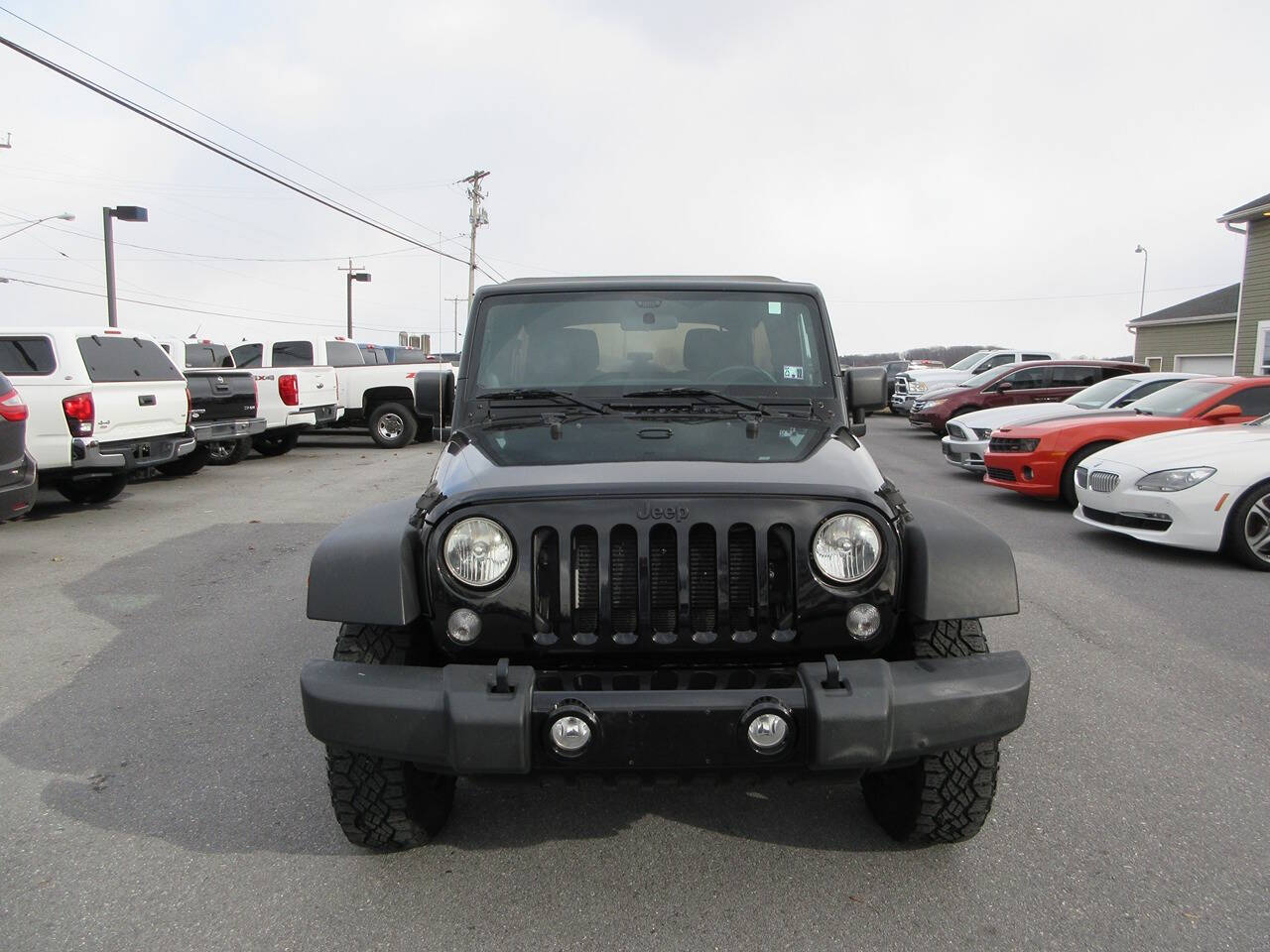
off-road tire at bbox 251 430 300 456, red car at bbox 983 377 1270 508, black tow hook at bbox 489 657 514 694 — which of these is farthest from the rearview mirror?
off-road tire at bbox 251 430 300 456

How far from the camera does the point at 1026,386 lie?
1809 centimetres

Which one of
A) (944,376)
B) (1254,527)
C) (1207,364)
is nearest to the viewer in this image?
(1254,527)

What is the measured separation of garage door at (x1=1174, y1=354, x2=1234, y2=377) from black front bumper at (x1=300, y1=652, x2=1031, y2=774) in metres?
28.6

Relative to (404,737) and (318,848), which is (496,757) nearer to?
(404,737)

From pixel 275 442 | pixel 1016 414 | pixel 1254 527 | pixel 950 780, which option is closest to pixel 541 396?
pixel 950 780

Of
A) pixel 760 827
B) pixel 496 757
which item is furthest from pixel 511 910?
pixel 760 827

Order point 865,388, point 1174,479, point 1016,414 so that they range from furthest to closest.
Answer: point 1016,414 < point 1174,479 < point 865,388

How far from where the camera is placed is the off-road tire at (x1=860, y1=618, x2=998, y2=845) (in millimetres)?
2750

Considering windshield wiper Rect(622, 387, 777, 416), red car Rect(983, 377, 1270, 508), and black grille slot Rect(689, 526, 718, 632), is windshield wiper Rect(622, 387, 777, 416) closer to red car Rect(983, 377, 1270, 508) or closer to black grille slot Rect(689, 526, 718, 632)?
black grille slot Rect(689, 526, 718, 632)

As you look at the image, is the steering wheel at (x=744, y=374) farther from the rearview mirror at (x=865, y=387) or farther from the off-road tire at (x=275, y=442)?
the off-road tire at (x=275, y=442)

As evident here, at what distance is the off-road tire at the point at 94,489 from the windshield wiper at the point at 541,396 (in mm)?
8094

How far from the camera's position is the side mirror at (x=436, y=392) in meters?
4.18

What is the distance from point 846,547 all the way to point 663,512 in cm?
52

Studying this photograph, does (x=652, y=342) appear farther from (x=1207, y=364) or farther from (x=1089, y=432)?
(x=1207, y=364)
